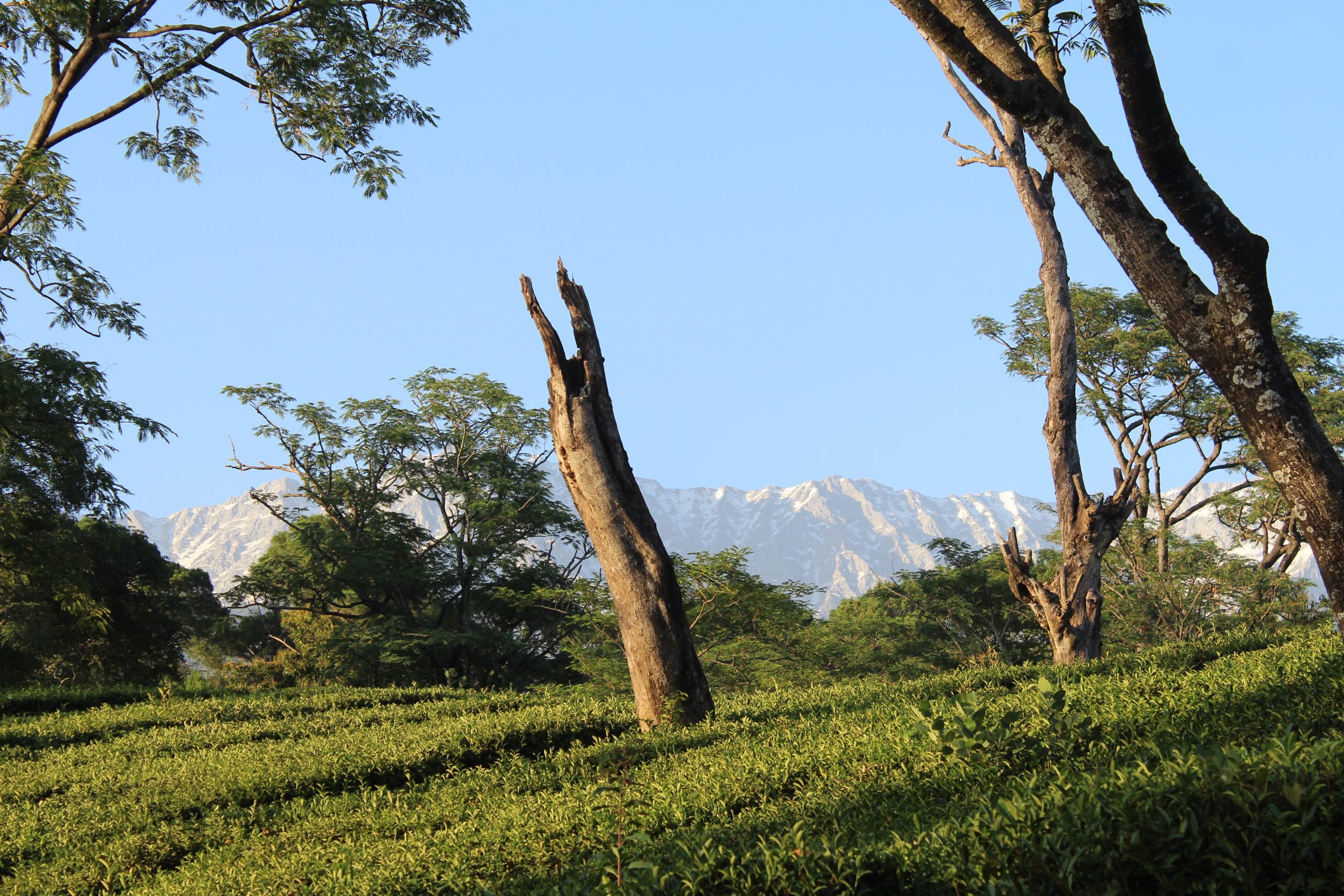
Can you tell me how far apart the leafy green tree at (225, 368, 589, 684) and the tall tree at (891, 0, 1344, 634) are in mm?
21251

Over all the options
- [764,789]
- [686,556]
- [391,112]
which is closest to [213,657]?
[686,556]

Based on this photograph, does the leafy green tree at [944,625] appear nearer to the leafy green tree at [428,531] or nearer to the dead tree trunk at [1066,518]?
the leafy green tree at [428,531]

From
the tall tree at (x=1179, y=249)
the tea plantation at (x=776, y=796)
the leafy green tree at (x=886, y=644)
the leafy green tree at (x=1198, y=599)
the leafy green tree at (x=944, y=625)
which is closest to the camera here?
the tea plantation at (x=776, y=796)

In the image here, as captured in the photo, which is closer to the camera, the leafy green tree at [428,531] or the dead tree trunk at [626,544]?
the dead tree trunk at [626,544]

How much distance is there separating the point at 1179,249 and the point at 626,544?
465 cm

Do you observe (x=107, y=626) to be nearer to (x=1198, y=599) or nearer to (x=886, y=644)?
(x=886, y=644)

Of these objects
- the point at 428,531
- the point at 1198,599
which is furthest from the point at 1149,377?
the point at 428,531

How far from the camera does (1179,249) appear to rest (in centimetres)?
497

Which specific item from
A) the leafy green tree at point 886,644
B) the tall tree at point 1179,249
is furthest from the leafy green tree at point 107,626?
the tall tree at point 1179,249

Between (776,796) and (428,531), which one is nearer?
(776,796)

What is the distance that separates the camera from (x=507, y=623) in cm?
3031

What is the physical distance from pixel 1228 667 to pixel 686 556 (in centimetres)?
1334

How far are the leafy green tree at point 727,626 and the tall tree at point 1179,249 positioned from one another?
12.1 metres

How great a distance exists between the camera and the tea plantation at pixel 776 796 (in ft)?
8.61
